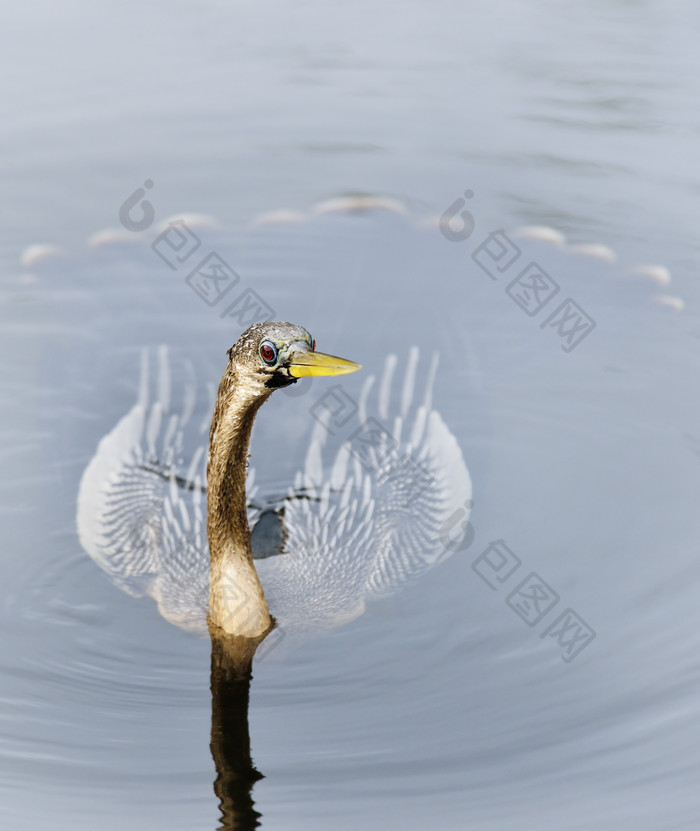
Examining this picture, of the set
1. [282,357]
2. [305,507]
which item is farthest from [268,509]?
[282,357]

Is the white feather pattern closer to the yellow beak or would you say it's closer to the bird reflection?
the bird reflection

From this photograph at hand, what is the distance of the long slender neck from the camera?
3912mm

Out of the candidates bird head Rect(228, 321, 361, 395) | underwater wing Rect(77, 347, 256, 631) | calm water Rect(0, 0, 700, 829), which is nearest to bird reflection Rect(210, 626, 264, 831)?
calm water Rect(0, 0, 700, 829)

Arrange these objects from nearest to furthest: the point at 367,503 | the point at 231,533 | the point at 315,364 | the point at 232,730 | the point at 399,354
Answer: the point at 315,364, the point at 232,730, the point at 231,533, the point at 367,503, the point at 399,354

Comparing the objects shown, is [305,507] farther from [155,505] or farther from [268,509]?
[155,505]

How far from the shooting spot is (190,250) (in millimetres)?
6691

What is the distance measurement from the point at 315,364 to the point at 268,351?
15 cm

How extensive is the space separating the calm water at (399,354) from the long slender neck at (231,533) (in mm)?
178

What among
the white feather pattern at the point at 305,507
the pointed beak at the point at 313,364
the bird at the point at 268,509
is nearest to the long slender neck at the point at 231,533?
the bird at the point at 268,509

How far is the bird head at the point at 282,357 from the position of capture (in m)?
3.62

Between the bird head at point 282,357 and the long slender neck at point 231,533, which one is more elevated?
the bird head at point 282,357

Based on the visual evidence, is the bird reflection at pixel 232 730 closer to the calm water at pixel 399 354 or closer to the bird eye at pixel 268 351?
the calm water at pixel 399 354

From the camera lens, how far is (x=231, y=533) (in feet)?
13.6

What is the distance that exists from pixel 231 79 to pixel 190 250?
2.13m
